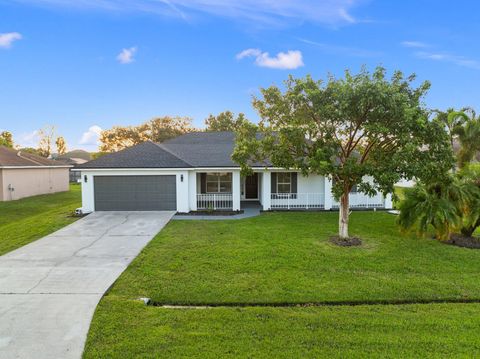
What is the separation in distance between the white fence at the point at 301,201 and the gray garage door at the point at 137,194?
5256mm

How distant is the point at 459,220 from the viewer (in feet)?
29.1

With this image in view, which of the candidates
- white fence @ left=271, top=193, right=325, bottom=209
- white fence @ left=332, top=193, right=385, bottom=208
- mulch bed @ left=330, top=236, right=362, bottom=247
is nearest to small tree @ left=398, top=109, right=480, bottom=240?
mulch bed @ left=330, top=236, right=362, bottom=247

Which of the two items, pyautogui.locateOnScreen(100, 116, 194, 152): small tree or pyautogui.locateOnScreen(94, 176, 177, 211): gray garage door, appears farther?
pyautogui.locateOnScreen(100, 116, 194, 152): small tree

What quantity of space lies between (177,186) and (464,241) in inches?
456

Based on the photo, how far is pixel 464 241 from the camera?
9242 mm

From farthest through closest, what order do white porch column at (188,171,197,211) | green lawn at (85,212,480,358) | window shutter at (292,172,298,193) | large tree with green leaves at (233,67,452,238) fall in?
window shutter at (292,172,298,193) → white porch column at (188,171,197,211) → large tree with green leaves at (233,67,452,238) → green lawn at (85,212,480,358)

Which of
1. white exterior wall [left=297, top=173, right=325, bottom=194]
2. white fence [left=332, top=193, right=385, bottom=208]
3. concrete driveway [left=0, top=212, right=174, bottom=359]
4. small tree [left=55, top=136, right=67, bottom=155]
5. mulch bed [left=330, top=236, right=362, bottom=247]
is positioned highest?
small tree [left=55, top=136, right=67, bottom=155]

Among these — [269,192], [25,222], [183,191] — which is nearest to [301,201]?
[269,192]

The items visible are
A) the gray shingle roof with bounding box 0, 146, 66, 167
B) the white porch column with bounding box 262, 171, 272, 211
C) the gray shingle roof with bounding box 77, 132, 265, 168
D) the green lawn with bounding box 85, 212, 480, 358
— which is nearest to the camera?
the green lawn with bounding box 85, 212, 480, 358

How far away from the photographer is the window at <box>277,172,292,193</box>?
1625 cm

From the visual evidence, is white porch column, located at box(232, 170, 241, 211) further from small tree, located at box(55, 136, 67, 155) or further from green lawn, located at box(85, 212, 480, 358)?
small tree, located at box(55, 136, 67, 155)

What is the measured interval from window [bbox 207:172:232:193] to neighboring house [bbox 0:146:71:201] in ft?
48.9

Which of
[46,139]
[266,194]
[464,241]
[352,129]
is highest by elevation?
[46,139]

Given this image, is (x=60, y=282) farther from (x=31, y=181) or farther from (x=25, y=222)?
(x=31, y=181)
